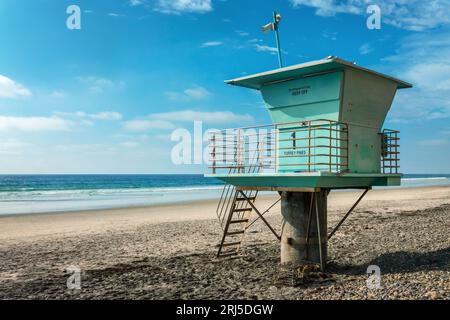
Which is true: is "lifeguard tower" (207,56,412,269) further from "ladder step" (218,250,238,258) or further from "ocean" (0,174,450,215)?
"ocean" (0,174,450,215)

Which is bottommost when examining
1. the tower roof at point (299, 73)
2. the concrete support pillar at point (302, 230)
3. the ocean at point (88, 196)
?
the ocean at point (88, 196)

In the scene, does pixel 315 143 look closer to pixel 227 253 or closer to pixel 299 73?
pixel 299 73

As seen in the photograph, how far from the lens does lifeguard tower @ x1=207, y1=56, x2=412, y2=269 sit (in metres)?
11.6

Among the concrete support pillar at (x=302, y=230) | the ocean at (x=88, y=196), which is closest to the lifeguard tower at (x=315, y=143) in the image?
the concrete support pillar at (x=302, y=230)

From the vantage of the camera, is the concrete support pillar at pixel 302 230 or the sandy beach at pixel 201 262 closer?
the sandy beach at pixel 201 262

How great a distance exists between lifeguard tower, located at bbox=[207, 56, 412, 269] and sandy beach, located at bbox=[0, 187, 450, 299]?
1.46 m

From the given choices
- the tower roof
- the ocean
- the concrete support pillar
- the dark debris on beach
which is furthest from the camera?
the ocean

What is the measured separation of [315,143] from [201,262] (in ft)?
16.8

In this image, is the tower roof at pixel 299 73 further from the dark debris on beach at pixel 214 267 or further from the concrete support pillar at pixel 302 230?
the dark debris on beach at pixel 214 267

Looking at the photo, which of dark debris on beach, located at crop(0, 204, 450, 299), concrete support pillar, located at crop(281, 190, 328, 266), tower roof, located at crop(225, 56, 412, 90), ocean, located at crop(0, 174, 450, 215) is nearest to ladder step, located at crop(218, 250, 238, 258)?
dark debris on beach, located at crop(0, 204, 450, 299)

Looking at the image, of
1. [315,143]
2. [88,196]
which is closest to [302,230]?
[315,143]

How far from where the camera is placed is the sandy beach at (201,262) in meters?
10.1

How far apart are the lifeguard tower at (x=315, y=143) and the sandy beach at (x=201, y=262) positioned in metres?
1.46
